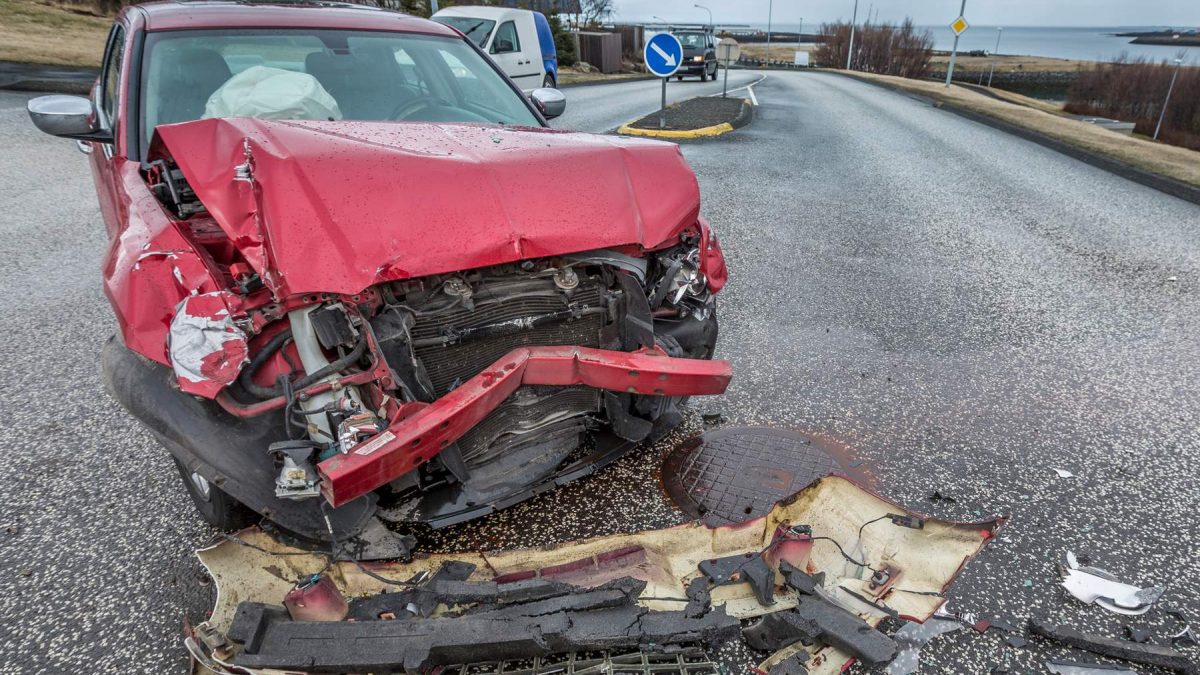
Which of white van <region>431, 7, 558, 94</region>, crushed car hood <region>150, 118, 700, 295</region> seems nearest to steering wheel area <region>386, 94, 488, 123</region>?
crushed car hood <region>150, 118, 700, 295</region>

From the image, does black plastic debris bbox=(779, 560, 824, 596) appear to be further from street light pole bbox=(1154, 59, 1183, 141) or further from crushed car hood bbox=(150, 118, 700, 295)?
street light pole bbox=(1154, 59, 1183, 141)

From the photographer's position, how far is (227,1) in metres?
3.55

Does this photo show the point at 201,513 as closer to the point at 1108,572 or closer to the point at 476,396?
the point at 476,396

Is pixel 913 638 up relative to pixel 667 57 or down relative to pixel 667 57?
down

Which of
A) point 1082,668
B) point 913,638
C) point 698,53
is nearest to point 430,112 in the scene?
A: point 913,638

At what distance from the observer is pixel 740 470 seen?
295 centimetres

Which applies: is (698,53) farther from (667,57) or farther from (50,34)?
(50,34)

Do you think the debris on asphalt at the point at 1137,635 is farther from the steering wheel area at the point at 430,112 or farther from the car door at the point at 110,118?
the car door at the point at 110,118

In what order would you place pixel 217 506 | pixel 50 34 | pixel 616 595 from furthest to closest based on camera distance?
pixel 50 34 < pixel 217 506 < pixel 616 595

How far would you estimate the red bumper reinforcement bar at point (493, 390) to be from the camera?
1894 millimetres

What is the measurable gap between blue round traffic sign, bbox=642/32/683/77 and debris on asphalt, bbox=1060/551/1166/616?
30.7ft

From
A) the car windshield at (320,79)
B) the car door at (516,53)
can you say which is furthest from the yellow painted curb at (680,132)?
the car windshield at (320,79)

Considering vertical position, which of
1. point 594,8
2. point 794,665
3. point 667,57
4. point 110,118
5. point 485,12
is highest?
point 594,8

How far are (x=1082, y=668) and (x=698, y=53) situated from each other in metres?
25.1
